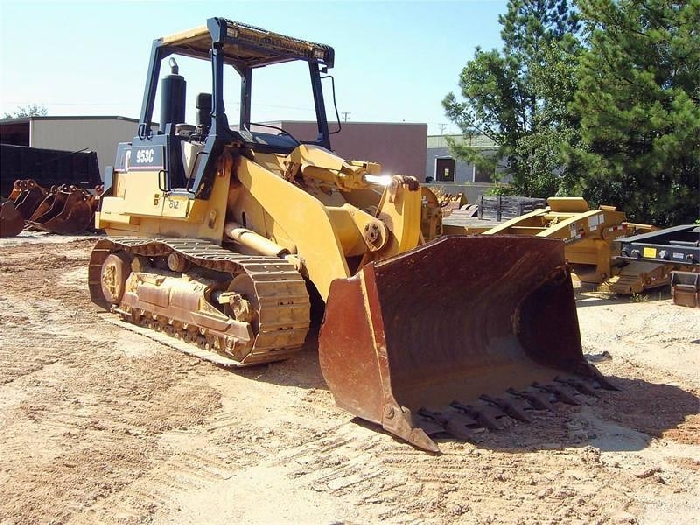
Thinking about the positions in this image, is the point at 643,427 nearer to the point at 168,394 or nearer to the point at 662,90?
the point at 168,394

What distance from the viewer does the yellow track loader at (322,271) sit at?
4.41 m

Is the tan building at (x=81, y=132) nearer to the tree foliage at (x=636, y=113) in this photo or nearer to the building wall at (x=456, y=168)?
the building wall at (x=456, y=168)

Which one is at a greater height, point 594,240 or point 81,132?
point 81,132

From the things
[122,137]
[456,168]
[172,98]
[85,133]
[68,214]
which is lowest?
[68,214]

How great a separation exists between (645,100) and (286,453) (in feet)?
39.3

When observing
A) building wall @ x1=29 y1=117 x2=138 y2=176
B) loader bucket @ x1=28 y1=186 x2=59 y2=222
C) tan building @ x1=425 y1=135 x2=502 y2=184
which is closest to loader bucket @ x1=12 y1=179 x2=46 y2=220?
loader bucket @ x1=28 y1=186 x2=59 y2=222

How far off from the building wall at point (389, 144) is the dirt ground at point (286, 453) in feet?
102

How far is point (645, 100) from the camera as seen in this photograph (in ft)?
44.5

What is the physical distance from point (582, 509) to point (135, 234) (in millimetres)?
5842

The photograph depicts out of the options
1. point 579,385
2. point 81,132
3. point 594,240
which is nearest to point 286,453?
point 579,385

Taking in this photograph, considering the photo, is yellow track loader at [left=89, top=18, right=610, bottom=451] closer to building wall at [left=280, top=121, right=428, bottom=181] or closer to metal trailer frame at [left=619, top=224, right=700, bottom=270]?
metal trailer frame at [left=619, top=224, right=700, bottom=270]

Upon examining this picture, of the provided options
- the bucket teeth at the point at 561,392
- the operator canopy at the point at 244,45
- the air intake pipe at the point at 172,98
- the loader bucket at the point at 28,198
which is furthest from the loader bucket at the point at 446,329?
the loader bucket at the point at 28,198

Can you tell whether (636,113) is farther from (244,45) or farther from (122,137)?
(122,137)

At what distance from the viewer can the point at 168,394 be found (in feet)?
16.5
